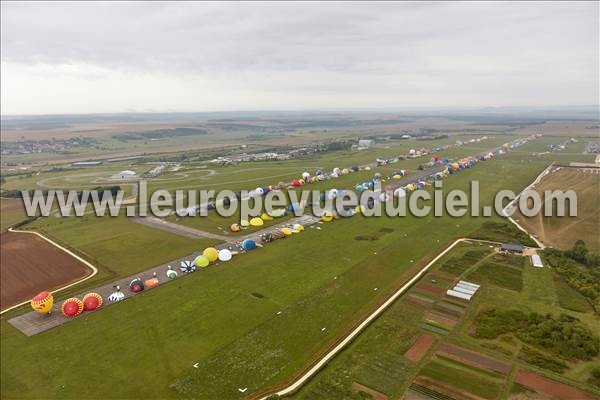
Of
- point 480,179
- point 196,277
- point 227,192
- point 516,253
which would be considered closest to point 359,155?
point 480,179

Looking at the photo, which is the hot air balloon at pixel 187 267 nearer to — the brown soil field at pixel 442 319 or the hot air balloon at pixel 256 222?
the hot air balloon at pixel 256 222

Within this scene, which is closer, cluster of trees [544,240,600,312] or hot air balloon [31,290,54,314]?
hot air balloon [31,290,54,314]

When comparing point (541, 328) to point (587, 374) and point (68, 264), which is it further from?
point (68, 264)

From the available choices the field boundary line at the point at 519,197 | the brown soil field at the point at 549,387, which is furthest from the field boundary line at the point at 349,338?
the field boundary line at the point at 519,197

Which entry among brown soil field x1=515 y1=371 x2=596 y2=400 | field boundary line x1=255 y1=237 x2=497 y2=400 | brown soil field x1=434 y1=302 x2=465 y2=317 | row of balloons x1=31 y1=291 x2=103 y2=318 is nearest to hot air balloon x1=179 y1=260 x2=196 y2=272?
row of balloons x1=31 y1=291 x2=103 y2=318

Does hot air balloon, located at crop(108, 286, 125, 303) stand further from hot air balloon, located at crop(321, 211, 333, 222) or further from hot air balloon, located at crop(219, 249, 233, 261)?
hot air balloon, located at crop(321, 211, 333, 222)

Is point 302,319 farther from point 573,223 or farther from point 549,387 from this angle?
point 573,223
